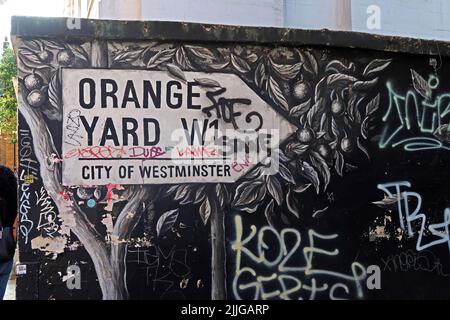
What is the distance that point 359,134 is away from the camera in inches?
184

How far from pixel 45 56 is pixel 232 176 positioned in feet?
6.16

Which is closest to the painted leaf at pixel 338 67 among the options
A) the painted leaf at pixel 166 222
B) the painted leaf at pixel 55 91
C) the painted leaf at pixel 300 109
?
the painted leaf at pixel 300 109

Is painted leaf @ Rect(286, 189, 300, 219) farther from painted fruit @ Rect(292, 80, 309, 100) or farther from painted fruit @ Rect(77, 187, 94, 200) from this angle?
painted fruit @ Rect(77, 187, 94, 200)

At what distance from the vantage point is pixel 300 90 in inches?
179

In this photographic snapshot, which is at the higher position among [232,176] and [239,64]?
[239,64]

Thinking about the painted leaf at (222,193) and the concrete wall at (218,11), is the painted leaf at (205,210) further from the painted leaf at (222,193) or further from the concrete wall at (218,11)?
the concrete wall at (218,11)

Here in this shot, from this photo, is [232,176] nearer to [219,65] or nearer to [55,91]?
[219,65]

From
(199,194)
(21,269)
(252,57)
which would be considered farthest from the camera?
(252,57)

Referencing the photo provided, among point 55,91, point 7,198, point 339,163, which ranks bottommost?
point 7,198

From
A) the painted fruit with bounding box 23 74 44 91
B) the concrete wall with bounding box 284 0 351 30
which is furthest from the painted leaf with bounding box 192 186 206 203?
the concrete wall with bounding box 284 0 351 30

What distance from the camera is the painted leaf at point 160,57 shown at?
4285 millimetres

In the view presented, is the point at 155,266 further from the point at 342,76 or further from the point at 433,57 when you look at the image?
the point at 433,57

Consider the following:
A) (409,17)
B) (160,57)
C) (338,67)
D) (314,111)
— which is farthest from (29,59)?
(409,17)

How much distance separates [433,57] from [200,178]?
8.48 feet
